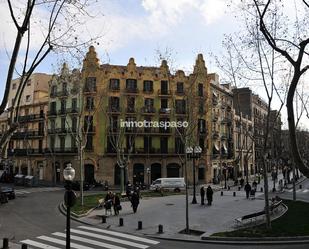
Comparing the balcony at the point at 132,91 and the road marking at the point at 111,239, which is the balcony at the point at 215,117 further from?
the road marking at the point at 111,239

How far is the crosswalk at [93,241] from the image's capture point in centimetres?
1620

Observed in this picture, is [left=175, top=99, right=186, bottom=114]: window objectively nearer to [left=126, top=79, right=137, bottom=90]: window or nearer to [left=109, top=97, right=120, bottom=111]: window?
[left=126, top=79, right=137, bottom=90]: window

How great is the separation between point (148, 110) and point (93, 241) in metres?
38.0

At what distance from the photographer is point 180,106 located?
56.0 metres

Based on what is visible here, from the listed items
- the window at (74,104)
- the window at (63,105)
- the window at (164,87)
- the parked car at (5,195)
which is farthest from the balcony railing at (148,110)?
the parked car at (5,195)

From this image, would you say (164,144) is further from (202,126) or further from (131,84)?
(131,84)

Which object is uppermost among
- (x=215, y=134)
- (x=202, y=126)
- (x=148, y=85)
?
(x=148, y=85)

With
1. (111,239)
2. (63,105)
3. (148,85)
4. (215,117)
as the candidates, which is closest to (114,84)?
(148,85)

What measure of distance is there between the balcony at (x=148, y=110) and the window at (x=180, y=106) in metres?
3.52

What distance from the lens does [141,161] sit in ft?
179

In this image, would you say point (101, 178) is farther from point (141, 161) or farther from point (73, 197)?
point (73, 197)

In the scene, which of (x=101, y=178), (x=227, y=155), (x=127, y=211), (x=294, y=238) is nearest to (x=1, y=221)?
(x=127, y=211)

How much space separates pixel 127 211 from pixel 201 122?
33415 mm

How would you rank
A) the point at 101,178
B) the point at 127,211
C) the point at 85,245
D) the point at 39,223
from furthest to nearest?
the point at 101,178 → the point at 127,211 → the point at 39,223 → the point at 85,245
